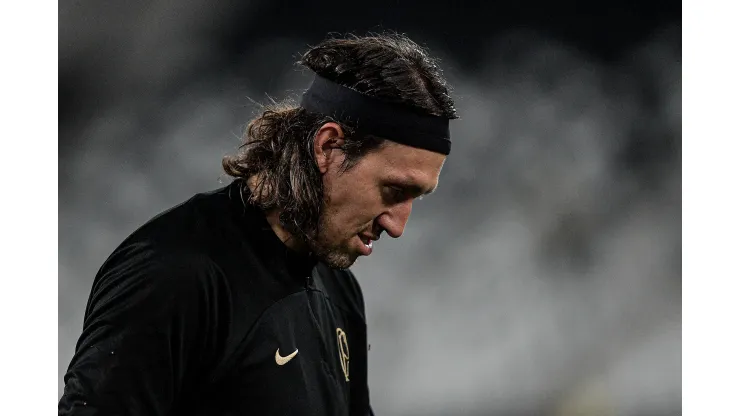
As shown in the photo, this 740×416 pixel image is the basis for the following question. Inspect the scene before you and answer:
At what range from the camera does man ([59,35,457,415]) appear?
861 mm

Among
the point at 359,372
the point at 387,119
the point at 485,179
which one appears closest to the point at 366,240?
the point at 387,119

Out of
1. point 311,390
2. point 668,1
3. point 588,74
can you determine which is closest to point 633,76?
point 588,74

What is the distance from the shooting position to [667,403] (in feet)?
6.91

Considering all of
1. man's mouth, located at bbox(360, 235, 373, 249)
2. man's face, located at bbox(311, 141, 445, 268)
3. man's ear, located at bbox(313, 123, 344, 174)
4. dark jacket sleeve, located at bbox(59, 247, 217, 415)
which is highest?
Result: man's ear, located at bbox(313, 123, 344, 174)

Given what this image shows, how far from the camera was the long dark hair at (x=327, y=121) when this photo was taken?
3.40 ft

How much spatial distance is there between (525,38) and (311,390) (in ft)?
4.43

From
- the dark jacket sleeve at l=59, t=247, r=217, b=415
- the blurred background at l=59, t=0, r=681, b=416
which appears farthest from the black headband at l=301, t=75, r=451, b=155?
the blurred background at l=59, t=0, r=681, b=416

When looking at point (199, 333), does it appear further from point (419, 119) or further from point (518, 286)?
point (518, 286)

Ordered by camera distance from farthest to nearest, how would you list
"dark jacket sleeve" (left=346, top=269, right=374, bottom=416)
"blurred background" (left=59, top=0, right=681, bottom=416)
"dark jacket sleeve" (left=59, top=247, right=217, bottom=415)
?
1. "blurred background" (left=59, top=0, right=681, bottom=416)
2. "dark jacket sleeve" (left=346, top=269, right=374, bottom=416)
3. "dark jacket sleeve" (left=59, top=247, right=217, bottom=415)

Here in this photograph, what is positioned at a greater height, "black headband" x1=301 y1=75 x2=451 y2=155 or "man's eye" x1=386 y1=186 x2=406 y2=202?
"black headband" x1=301 y1=75 x2=451 y2=155

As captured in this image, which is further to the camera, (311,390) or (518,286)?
(518,286)

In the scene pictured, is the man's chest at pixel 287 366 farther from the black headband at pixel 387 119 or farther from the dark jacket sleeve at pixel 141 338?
the black headband at pixel 387 119

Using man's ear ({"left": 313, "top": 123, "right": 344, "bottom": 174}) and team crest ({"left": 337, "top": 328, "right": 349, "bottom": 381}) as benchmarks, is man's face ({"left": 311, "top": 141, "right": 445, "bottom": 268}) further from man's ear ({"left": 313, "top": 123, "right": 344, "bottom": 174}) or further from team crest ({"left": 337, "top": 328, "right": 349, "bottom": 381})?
team crest ({"left": 337, "top": 328, "right": 349, "bottom": 381})
